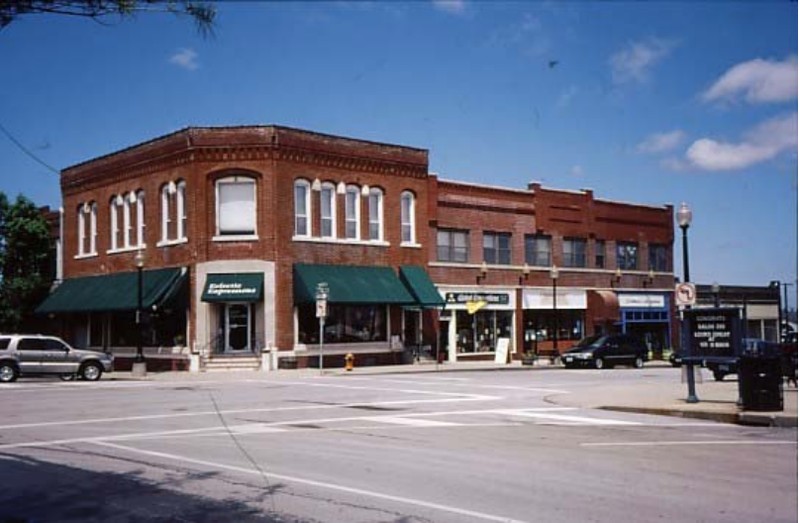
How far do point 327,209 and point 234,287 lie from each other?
543 cm

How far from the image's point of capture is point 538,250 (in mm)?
47531

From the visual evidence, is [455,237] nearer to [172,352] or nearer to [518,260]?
[518,260]

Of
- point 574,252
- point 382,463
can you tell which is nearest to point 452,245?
point 574,252

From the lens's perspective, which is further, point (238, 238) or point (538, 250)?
point (538, 250)

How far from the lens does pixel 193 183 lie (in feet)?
124

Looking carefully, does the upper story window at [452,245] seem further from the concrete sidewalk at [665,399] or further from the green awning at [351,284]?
the concrete sidewalk at [665,399]

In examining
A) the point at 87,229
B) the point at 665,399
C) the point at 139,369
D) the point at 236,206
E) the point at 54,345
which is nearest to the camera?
the point at 665,399

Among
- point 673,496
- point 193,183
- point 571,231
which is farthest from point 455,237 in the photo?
point 673,496

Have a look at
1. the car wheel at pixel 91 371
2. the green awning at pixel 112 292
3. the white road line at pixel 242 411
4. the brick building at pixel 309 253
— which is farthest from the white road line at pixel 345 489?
the green awning at pixel 112 292

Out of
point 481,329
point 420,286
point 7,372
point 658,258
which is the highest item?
point 658,258

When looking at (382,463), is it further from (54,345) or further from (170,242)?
(170,242)

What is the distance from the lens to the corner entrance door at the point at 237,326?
1481 inches

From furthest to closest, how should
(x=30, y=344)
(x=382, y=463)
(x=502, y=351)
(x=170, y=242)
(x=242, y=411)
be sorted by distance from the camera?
1. (x=502, y=351)
2. (x=170, y=242)
3. (x=30, y=344)
4. (x=242, y=411)
5. (x=382, y=463)

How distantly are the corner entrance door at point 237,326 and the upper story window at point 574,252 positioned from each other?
60.6 ft
